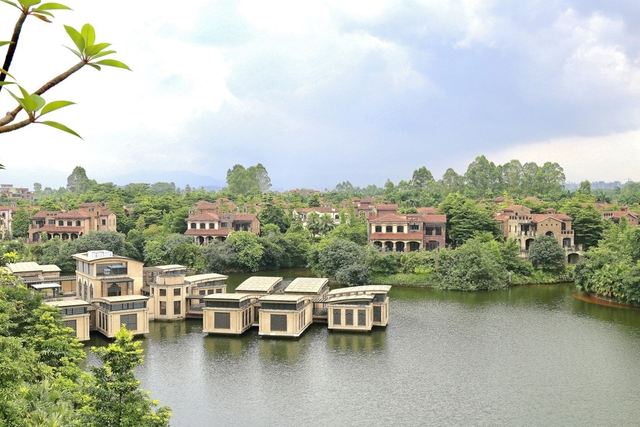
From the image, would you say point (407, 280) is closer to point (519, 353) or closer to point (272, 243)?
point (272, 243)

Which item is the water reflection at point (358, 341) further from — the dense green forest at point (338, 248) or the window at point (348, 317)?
the dense green forest at point (338, 248)

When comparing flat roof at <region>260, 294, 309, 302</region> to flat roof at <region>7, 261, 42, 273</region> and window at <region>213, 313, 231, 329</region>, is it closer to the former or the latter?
window at <region>213, 313, 231, 329</region>

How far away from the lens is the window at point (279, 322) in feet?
61.5

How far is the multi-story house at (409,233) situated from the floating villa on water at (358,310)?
12.1 m

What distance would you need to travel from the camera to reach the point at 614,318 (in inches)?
835

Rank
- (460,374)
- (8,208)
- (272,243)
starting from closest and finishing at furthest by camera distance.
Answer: (460,374), (272,243), (8,208)

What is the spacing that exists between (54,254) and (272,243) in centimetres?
1217

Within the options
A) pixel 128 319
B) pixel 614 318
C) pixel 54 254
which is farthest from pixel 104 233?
pixel 614 318

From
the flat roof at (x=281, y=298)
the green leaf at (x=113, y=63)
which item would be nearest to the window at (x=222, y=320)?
the flat roof at (x=281, y=298)

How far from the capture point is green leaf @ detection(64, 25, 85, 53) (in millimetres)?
1529

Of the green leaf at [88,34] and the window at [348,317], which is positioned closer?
the green leaf at [88,34]

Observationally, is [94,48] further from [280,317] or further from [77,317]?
[77,317]

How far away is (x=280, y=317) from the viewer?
18797mm

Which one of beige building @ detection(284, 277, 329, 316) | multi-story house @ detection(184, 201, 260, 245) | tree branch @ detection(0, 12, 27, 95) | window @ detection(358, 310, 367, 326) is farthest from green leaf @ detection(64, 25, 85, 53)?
multi-story house @ detection(184, 201, 260, 245)
